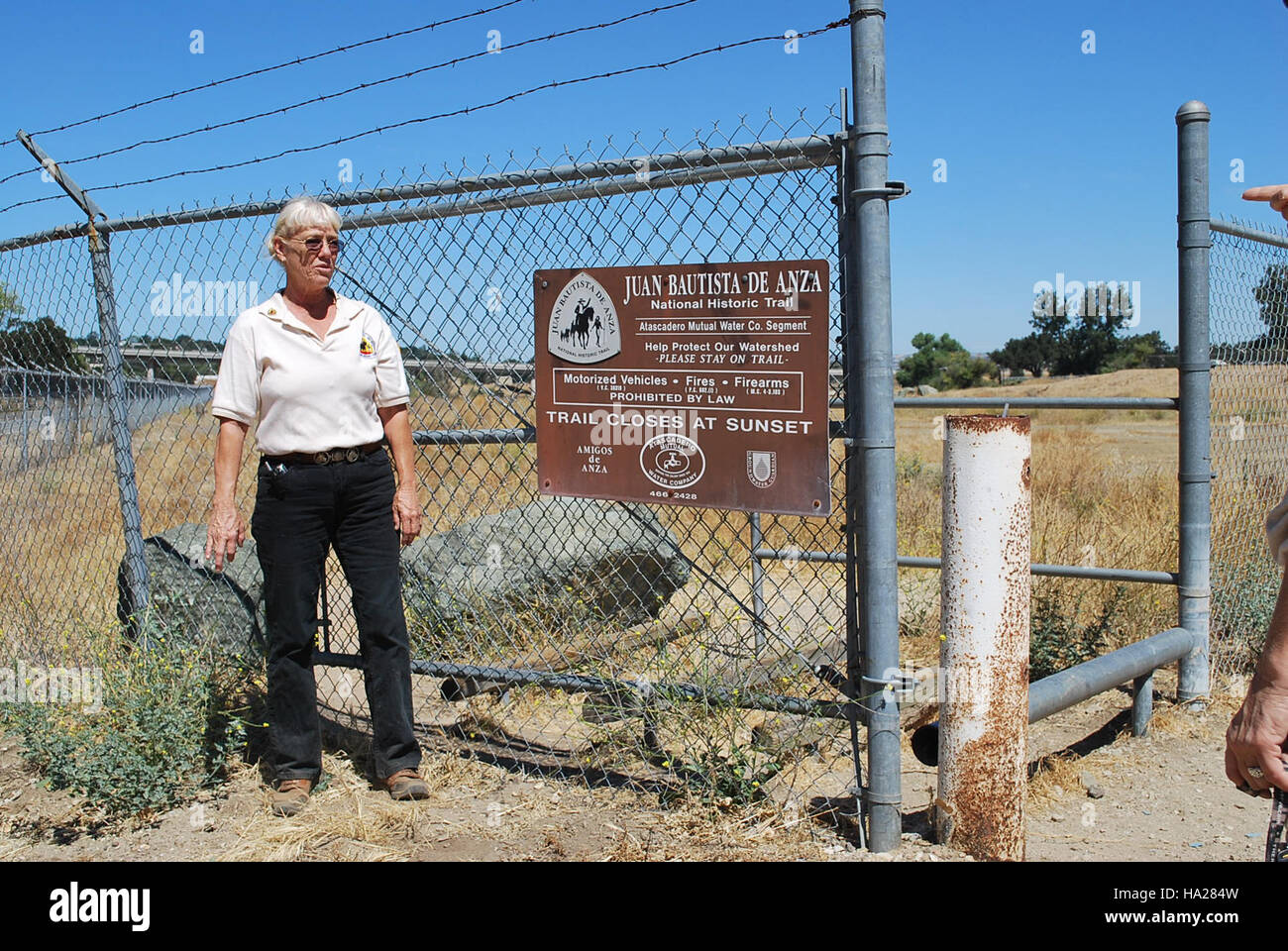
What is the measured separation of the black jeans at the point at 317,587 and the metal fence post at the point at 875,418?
5.98 ft

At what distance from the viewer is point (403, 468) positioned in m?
4.10

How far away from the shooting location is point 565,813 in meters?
3.94

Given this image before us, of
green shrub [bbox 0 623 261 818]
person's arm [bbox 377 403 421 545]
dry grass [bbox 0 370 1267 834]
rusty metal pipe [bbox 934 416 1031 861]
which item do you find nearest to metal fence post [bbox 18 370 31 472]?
dry grass [bbox 0 370 1267 834]

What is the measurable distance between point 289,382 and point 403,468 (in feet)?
1.77

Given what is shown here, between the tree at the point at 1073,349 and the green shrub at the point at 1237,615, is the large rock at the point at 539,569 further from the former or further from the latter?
the tree at the point at 1073,349

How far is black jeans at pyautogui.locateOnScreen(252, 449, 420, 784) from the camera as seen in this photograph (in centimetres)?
394

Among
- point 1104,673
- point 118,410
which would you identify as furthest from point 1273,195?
point 118,410

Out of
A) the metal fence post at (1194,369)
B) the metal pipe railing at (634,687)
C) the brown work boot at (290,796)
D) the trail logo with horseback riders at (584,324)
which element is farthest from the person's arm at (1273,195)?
the brown work boot at (290,796)

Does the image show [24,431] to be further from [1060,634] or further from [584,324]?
[1060,634]

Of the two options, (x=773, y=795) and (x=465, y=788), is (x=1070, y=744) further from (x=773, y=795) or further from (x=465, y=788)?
(x=465, y=788)

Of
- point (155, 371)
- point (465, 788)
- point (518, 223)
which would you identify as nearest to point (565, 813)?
point (465, 788)

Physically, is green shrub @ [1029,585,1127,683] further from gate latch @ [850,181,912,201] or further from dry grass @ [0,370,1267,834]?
gate latch @ [850,181,912,201]

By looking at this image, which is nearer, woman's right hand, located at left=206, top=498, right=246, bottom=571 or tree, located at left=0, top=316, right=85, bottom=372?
woman's right hand, located at left=206, top=498, right=246, bottom=571

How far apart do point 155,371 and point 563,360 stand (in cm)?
283
